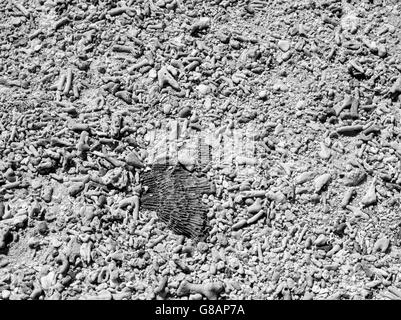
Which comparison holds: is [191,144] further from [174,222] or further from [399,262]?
[399,262]

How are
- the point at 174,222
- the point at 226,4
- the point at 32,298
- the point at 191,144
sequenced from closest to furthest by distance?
the point at 32,298 → the point at 174,222 → the point at 191,144 → the point at 226,4

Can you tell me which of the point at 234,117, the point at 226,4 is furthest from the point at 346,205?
the point at 226,4

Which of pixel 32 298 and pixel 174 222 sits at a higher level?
pixel 174 222

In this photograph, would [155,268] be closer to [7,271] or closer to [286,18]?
[7,271]

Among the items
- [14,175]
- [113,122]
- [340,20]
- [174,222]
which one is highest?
[340,20]

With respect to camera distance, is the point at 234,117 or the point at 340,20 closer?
the point at 234,117

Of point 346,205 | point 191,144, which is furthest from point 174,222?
point 346,205

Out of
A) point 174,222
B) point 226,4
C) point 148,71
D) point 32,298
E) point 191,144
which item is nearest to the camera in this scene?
point 32,298
